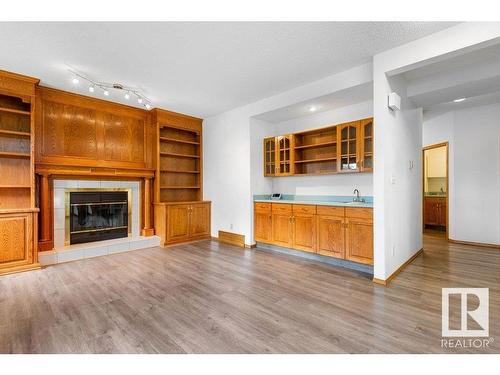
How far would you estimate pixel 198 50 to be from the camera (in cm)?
288

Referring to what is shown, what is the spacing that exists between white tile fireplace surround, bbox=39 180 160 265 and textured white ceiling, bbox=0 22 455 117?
1.65m

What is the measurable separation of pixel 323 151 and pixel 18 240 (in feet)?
16.2

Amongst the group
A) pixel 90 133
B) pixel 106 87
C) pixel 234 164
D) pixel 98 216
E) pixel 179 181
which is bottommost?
pixel 98 216

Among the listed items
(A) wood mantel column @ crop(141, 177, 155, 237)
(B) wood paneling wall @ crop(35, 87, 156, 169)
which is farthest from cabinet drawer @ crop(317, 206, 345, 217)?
(B) wood paneling wall @ crop(35, 87, 156, 169)

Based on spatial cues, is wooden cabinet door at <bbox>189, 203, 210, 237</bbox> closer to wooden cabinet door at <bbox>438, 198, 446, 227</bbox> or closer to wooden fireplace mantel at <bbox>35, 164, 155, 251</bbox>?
wooden fireplace mantel at <bbox>35, 164, 155, 251</bbox>

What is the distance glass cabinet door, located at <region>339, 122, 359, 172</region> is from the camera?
381cm

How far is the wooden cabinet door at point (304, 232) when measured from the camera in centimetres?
395

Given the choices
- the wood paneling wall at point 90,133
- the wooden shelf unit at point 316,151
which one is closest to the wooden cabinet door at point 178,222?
the wood paneling wall at point 90,133

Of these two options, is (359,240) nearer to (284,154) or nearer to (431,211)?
(284,154)

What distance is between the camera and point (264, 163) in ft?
16.7

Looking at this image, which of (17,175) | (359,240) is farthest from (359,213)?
(17,175)

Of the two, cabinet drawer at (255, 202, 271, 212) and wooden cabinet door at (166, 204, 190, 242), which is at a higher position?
cabinet drawer at (255, 202, 271, 212)
